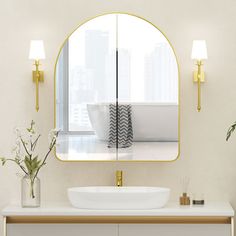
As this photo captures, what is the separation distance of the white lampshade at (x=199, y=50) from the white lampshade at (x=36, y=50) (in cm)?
85

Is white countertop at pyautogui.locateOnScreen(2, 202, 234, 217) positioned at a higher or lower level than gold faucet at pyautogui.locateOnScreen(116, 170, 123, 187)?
lower

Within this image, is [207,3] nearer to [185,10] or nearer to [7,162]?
[185,10]

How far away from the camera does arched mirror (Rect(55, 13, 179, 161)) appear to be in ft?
12.6

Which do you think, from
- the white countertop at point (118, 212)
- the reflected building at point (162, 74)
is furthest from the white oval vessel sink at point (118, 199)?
the reflected building at point (162, 74)

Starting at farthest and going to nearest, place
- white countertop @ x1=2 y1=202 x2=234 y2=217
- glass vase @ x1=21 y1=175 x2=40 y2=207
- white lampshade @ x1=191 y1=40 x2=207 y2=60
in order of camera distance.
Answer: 1. white lampshade @ x1=191 y1=40 x2=207 y2=60
2. glass vase @ x1=21 y1=175 x2=40 y2=207
3. white countertop @ x1=2 y1=202 x2=234 y2=217

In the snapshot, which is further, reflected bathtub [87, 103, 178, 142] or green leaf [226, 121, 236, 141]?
reflected bathtub [87, 103, 178, 142]

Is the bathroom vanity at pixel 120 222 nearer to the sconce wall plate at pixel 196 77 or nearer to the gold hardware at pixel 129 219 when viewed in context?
the gold hardware at pixel 129 219

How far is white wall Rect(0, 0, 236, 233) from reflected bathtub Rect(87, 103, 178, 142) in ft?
0.28

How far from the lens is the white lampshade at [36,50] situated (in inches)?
149

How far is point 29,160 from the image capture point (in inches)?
145

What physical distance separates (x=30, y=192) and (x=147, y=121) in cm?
77

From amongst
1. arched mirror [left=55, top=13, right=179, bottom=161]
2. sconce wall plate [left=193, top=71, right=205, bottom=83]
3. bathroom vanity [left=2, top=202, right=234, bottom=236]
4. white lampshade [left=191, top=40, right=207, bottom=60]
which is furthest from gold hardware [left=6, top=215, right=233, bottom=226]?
white lampshade [left=191, top=40, right=207, bottom=60]

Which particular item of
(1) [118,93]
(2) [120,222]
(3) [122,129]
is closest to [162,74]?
(1) [118,93]

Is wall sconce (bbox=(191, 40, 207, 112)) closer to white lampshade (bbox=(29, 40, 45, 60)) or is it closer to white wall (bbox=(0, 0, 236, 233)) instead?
white wall (bbox=(0, 0, 236, 233))
